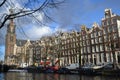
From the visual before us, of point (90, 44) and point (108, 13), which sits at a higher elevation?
point (108, 13)

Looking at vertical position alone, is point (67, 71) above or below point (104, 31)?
below

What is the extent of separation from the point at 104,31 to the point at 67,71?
2175cm

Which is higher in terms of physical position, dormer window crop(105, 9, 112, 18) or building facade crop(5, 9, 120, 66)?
dormer window crop(105, 9, 112, 18)

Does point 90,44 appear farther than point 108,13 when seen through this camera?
Yes

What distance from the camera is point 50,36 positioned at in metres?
74.2

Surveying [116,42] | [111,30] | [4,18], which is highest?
[111,30]

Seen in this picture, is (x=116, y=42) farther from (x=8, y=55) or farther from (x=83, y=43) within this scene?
(x=8, y=55)

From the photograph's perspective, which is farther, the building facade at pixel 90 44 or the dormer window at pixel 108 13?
the dormer window at pixel 108 13

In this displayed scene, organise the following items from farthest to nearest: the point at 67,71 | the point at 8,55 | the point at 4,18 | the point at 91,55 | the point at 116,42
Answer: the point at 8,55
the point at 91,55
the point at 116,42
the point at 67,71
the point at 4,18

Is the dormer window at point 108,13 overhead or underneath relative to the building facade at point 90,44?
overhead

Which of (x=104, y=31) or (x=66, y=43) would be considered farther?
(x=66, y=43)

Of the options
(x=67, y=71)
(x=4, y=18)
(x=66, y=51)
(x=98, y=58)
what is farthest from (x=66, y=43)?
(x=4, y=18)

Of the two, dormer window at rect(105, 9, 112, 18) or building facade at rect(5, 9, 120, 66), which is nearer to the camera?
building facade at rect(5, 9, 120, 66)

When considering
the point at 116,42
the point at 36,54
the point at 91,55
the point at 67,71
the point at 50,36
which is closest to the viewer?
the point at 67,71
